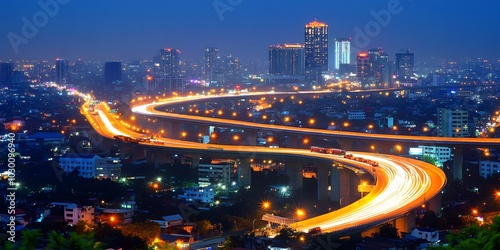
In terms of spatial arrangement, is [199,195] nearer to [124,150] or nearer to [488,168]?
[488,168]

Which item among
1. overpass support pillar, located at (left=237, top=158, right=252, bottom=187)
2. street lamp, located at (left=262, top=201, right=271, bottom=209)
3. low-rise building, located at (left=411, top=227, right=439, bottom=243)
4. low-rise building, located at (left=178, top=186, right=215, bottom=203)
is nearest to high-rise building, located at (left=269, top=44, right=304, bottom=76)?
overpass support pillar, located at (left=237, top=158, right=252, bottom=187)

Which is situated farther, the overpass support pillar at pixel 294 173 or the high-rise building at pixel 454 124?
the high-rise building at pixel 454 124

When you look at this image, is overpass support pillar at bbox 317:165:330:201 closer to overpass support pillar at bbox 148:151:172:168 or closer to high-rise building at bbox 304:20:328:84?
overpass support pillar at bbox 148:151:172:168

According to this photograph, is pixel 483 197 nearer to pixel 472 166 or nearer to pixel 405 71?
pixel 472 166

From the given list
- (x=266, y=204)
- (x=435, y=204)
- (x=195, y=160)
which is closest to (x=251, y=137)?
(x=195, y=160)

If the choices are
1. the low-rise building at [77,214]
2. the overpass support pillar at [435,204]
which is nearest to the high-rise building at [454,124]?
the overpass support pillar at [435,204]

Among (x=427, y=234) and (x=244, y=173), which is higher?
(x=427, y=234)

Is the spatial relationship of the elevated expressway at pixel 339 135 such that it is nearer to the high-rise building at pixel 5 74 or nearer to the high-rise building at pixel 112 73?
the high-rise building at pixel 5 74
